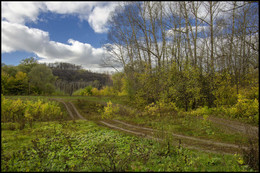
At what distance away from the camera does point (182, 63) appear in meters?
13.4

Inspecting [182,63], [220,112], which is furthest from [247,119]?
[182,63]

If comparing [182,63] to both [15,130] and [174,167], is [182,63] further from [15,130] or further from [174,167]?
[15,130]

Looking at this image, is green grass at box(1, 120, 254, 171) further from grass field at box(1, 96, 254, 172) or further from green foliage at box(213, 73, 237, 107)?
green foliage at box(213, 73, 237, 107)

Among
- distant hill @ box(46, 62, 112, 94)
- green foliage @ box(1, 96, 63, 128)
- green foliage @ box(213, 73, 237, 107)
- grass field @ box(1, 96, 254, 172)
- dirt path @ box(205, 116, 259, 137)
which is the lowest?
dirt path @ box(205, 116, 259, 137)

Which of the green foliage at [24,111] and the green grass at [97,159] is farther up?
the green foliage at [24,111]

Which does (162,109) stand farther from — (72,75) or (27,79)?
(72,75)

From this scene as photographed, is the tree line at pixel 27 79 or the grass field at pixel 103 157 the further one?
the tree line at pixel 27 79

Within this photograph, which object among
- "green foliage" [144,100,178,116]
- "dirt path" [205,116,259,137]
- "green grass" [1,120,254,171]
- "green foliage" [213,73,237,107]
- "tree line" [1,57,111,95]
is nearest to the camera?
"green grass" [1,120,254,171]

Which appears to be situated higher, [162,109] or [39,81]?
[39,81]

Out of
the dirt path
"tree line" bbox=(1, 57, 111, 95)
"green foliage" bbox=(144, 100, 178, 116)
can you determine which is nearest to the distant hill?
"tree line" bbox=(1, 57, 111, 95)

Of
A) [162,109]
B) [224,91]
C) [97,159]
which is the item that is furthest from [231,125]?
[97,159]

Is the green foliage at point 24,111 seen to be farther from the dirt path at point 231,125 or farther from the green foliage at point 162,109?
the dirt path at point 231,125


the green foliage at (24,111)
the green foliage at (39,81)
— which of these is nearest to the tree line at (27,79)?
the green foliage at (39,81)

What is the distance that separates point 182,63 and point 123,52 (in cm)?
973
